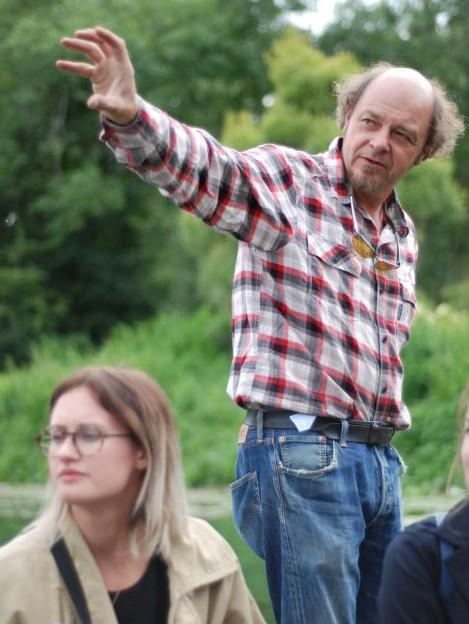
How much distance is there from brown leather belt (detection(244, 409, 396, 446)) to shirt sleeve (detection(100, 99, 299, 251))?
0.38m

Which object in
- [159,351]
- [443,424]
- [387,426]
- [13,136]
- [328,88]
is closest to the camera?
[387,426]

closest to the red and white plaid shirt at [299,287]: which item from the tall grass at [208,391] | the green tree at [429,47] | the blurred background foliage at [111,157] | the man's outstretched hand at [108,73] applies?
the man's outstretched hand at [108,73]

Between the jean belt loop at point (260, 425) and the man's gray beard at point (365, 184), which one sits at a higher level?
the man's gray beard at point (365, 184)

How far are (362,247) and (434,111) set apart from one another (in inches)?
16.8

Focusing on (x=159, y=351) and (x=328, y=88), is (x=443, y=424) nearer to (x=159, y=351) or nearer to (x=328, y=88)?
(x=159, y=351)

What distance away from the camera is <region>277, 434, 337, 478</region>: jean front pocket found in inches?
126

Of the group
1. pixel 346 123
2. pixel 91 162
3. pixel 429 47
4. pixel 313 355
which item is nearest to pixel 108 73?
pixel 313 355

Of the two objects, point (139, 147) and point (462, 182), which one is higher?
point (462, 182)

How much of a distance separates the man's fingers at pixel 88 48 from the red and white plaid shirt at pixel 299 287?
1.04ft

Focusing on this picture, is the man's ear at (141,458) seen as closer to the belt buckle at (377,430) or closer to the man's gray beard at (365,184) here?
the belt buckle at (377,430)

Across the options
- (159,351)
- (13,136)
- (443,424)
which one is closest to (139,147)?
(443,424)

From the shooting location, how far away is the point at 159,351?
1994 centimetres

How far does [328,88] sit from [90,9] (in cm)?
1071

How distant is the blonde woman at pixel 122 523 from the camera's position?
2670mm
